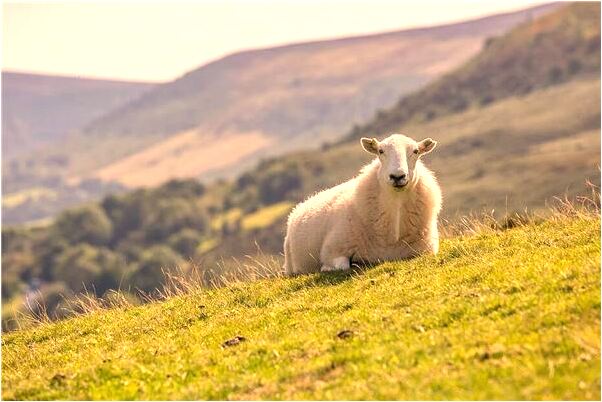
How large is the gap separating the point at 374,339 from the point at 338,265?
6328 millimetres

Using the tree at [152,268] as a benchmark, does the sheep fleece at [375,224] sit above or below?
above

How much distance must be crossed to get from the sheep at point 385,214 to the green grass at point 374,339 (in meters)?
1.26

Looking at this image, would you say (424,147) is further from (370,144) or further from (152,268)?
(152,268)

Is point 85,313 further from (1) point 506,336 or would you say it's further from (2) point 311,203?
(1) point 506,336

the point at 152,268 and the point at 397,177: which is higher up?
the point at 397,177

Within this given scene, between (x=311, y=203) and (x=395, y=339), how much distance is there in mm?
9142

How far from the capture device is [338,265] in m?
16.8

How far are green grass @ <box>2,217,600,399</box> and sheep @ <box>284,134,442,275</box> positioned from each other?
1262mm

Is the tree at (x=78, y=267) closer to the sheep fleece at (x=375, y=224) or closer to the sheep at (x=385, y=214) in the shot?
the sheep fleece at (x=375, y=224)

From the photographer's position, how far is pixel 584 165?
137m

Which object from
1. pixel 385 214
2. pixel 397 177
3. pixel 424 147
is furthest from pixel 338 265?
pixel 424 147

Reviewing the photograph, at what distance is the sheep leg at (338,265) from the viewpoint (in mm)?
16750

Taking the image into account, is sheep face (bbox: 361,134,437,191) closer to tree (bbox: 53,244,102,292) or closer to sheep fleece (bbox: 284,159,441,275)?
sheep fleece (bbox: 284,159,441,275)

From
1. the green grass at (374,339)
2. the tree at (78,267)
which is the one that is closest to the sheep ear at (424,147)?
the green grass at (374,339)
